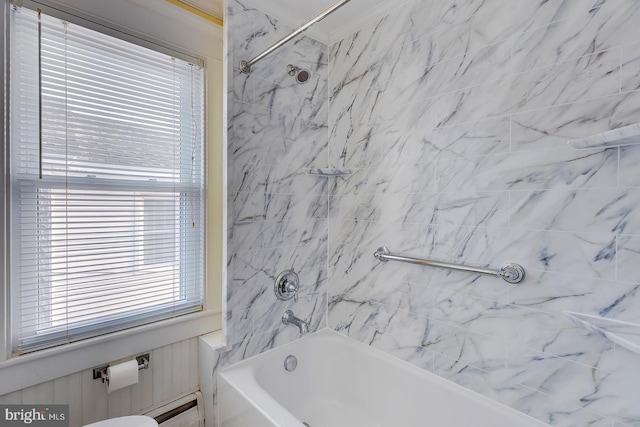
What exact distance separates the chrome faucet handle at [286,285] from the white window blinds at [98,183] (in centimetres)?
43

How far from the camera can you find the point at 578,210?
1090mm

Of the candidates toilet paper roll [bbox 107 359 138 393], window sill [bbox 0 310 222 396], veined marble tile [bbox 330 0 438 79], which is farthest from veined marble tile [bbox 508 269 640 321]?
toilet paper roll [bbox 107 359 138 393]

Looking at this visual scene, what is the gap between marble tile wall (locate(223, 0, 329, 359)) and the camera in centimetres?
158

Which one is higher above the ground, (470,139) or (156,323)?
(470,139)

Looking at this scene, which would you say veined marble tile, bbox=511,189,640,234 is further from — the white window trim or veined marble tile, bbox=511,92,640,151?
the white window trim

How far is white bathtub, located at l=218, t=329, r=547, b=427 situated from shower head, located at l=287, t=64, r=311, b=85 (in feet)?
5.05

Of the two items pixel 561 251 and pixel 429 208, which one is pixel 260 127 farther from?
pixel 561 251

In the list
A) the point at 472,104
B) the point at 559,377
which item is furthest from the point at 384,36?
the point at 559,377

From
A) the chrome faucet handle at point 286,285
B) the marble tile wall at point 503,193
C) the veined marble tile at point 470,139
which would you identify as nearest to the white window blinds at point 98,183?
the chrome faucet handle at point 286,285

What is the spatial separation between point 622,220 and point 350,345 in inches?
55.4

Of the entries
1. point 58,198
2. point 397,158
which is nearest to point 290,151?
point 397,158

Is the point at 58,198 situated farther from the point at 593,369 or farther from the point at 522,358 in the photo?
the point at 593,369

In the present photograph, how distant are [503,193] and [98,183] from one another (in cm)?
176

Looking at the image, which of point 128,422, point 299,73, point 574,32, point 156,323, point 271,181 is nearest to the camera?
point 574,32
